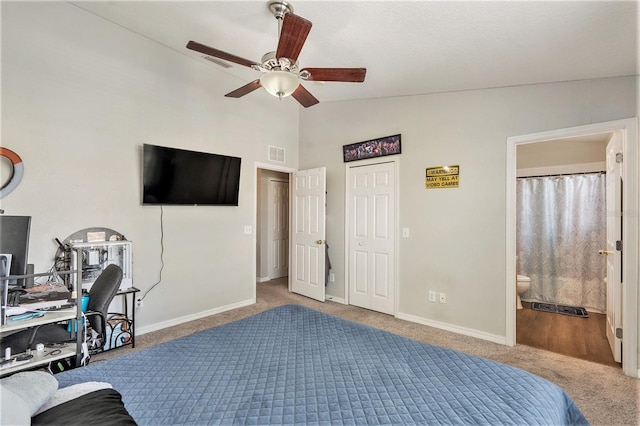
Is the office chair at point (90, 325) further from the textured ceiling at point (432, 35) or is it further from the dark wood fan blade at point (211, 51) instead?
the textured ceiling at point (432, 35)

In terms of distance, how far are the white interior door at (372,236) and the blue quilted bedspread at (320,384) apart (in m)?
2.13

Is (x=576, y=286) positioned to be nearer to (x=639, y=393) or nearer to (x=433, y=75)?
(x=639, y=393)

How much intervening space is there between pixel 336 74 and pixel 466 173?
6.23ft

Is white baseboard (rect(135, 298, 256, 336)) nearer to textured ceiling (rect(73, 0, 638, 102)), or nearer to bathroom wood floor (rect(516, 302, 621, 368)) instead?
textured ceiling (rect(73, 0, 638, 102))

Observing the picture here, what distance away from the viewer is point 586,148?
4.09 metres

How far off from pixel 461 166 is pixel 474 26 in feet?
4.90

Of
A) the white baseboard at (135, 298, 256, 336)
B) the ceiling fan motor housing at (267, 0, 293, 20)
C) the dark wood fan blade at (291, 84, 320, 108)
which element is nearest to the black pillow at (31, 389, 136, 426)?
the dark wood fan blade at (291, 84, 320, 108)

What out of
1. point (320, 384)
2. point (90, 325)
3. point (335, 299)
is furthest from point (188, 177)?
point (320, 384)

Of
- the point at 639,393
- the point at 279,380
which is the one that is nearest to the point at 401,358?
the point at 279,380

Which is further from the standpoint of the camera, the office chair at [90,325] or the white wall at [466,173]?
the white wall at [466,173]

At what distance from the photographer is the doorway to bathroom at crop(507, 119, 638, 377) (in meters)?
2.35

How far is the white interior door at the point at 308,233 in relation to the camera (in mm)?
4312

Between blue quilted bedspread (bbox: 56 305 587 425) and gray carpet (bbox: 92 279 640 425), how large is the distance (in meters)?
1.02

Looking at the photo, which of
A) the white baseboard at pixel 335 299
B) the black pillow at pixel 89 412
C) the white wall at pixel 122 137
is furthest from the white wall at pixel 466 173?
the black pillow at pixel 89 412
